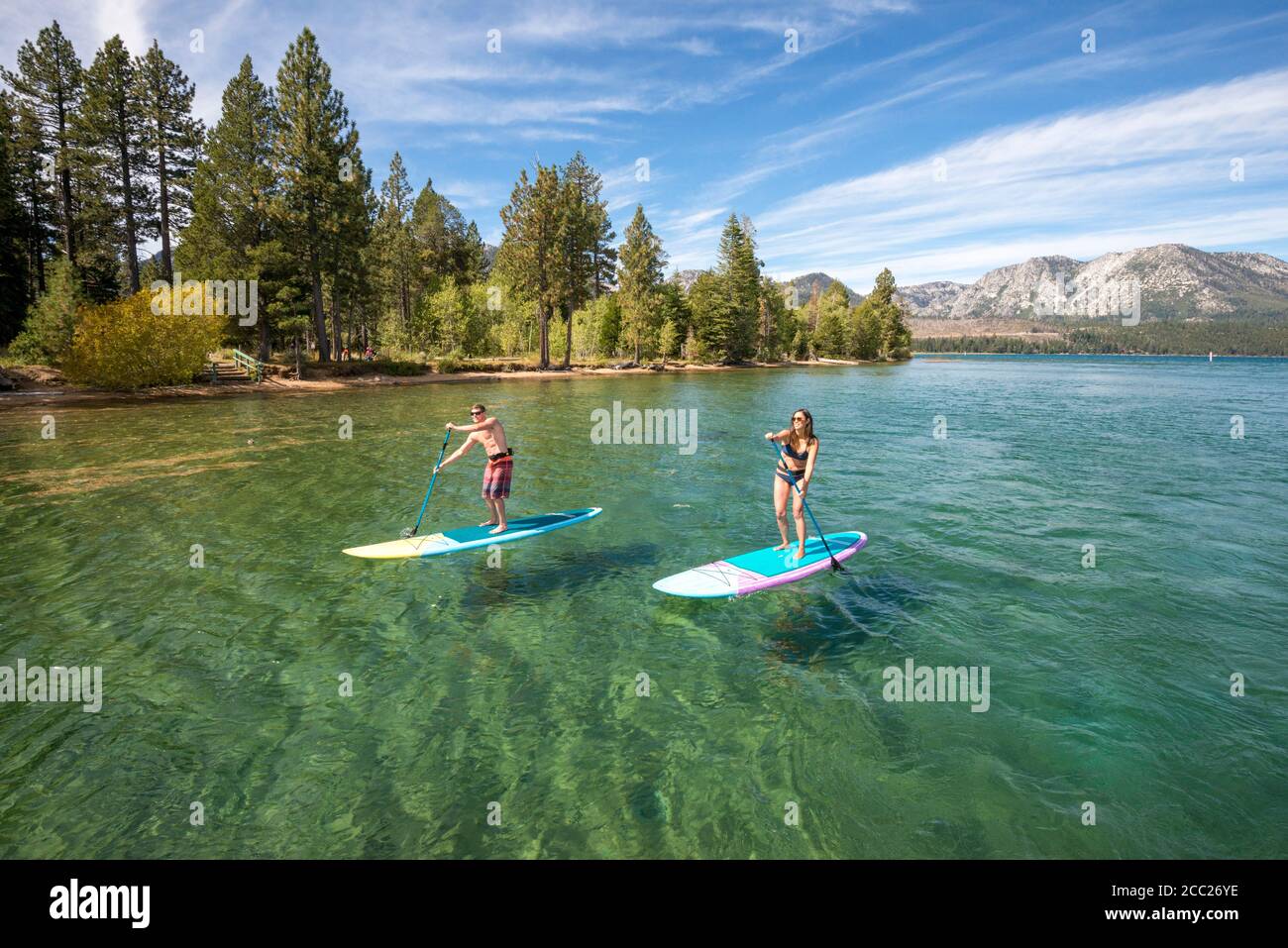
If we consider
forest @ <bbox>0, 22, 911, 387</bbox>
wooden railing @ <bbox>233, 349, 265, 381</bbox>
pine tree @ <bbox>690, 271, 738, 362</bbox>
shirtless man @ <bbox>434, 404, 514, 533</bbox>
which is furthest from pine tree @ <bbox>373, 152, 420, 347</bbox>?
shirtless man @ <bbox>434, 404, 514, 533</bbox>

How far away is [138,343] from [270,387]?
33.3ft

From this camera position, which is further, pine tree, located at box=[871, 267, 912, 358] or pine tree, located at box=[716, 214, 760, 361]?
pine tree, located at box=[871, 267, 912, 358]

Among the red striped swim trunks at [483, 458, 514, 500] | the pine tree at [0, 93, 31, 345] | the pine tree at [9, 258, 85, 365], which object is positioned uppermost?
the pine tree at [0, 93, 31, 345]

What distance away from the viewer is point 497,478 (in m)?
13.9

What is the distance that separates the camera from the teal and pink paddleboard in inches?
449

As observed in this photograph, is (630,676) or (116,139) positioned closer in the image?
(630,676)

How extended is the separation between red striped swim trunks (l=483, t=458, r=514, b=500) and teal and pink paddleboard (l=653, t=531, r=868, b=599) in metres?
4.48

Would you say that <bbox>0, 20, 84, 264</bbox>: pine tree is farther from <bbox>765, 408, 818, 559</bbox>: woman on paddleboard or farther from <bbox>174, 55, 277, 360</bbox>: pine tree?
<bbox>765, 408, 818, 559</bbox>: woman on paddleboard

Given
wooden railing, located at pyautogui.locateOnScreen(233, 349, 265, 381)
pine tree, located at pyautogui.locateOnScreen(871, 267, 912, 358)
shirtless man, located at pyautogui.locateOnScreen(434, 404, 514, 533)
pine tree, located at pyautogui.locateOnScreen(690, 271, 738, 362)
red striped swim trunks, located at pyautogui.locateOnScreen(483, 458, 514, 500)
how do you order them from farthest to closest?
pine tree, located at pyautogui.locateOnScreen(871, 267, 912, 358)
pine tree, located at pyautogui.locateOnScreen(690, 271, 738, 362)
wooden railing, located at pyautogui.locateOnScreen(233, 349, 265, 381)
red striped swim trunks, located at pyautogui.locateOnScreen(483, 458, 514, 500)
shirtless man, located at pyautogui.locateOnScreen(434, 404, 514, 533)

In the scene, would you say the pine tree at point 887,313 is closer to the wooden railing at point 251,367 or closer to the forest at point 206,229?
the forest at point 206,229

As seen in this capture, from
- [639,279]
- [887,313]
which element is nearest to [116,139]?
[639,279]

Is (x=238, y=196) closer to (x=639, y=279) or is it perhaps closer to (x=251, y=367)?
(x=251, y=367)
